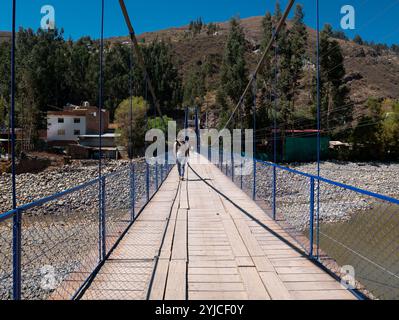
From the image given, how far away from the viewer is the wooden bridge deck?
8.22 ft

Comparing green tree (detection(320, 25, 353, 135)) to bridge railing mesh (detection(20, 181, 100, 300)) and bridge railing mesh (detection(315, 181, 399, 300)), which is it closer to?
bridge railing mesh (detection(315, 181, 399, 300))

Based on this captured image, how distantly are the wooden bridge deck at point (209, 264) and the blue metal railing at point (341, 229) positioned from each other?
15cm

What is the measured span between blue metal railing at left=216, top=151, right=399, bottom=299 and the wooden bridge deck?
155mm

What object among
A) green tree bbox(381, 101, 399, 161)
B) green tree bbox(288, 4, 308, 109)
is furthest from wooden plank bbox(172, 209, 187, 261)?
green tree bbox(381, 101, 399, 161)

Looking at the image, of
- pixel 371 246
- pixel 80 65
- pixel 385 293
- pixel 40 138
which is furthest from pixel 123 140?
pixel 385 293

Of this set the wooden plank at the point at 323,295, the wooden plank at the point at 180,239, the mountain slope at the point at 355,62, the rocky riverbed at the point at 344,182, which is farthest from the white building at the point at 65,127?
the wooden plank at the point at 323,295

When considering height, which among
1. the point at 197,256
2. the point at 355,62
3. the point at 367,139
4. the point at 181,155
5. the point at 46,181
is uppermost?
the point at 355,62

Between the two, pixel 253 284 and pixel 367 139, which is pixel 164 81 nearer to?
pixel 367 139

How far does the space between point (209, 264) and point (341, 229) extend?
8.83 m

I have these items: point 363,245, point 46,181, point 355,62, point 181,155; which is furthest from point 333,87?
point 355,62

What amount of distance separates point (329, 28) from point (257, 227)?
2677 centimetres

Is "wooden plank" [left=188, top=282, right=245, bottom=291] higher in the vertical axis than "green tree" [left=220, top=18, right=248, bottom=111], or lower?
lower

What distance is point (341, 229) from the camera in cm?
1102

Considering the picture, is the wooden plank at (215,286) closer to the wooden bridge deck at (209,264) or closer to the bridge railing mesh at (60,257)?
the wooden bridge deck at (209,264)
